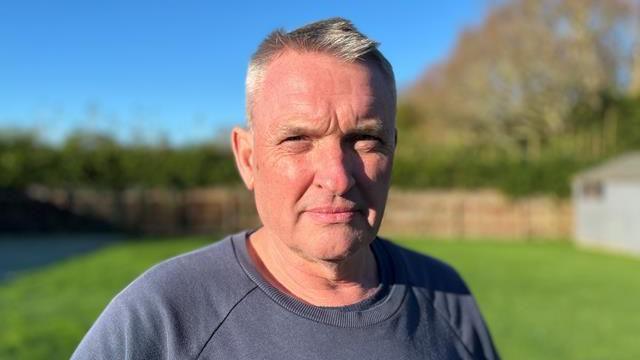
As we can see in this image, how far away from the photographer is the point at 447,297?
68.3 inches

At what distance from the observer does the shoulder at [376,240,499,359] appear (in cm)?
167

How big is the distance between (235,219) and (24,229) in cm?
781

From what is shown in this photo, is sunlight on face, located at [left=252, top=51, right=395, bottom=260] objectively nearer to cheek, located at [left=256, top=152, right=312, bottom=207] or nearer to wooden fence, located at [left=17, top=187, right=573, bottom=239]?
cheek, located at [left=256, top=152, right=312, bottom=207]

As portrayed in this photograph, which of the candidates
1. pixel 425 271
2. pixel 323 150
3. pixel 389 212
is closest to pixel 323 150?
pixel 323 150

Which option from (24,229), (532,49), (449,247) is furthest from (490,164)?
(24,229)

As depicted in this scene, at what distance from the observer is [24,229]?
24078 mm

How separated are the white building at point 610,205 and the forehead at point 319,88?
20.9 m

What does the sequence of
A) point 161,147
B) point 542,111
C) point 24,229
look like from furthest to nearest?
1. point 542,111
2. point 161,147
3. point 24,229

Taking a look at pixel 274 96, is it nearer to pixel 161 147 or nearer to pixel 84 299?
pixel 84 299

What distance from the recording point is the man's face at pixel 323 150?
4.45ft

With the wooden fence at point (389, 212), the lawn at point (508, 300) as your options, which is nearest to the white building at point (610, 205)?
the wooden fence at point (389, 212)

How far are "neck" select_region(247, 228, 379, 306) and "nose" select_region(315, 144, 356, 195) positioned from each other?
0.18m

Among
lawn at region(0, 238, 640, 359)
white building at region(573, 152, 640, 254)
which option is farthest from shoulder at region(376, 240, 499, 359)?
white building at region(573, 152, 640, 254)

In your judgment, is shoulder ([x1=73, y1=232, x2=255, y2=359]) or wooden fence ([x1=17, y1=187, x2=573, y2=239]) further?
wooden fence ([x1=17, y1=187, x2=573, y2=239])
